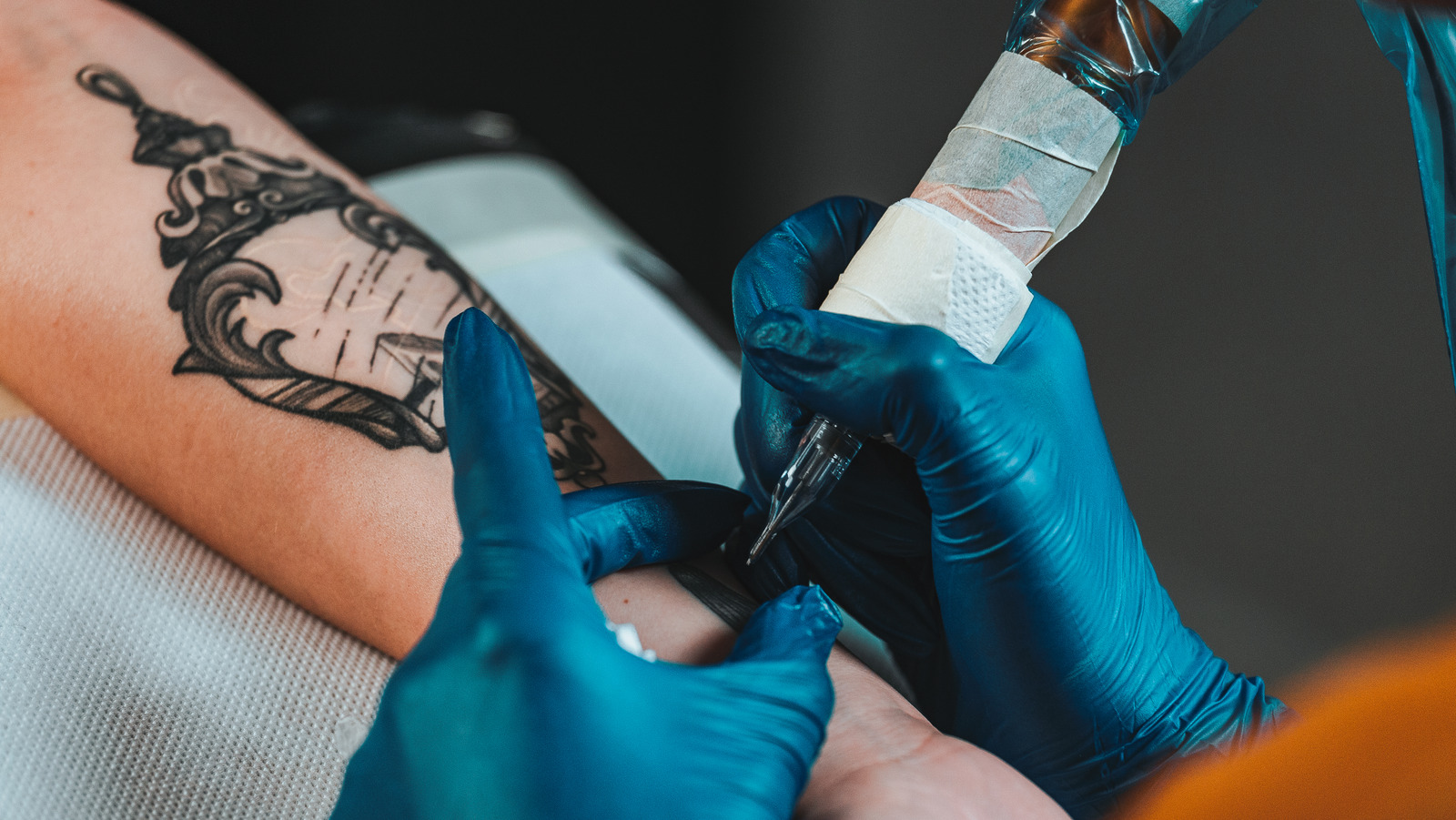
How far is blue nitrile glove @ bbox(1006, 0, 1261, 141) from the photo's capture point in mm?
867

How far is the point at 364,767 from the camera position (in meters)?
0.66

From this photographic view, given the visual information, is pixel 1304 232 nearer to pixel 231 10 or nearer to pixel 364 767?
pixel 364 767

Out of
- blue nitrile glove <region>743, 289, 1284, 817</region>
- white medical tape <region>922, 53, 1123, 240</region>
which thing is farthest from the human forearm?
white medical tape <region>922, 53, 1123, 240</region>

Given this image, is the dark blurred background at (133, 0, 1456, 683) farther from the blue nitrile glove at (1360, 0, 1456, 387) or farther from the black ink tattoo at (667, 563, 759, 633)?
the black ink tattoo at (667, 563, 759, 633)

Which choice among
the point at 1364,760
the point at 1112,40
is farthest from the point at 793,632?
the point at 1112,40

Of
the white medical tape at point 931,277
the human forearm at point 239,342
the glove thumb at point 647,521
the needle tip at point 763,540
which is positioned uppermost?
the white medical tape at point 931,277

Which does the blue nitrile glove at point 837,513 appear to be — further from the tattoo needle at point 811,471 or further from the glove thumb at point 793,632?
the glove thumb at point 793,632

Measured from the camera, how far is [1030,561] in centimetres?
90

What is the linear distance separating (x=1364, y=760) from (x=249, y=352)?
1132 millimetres

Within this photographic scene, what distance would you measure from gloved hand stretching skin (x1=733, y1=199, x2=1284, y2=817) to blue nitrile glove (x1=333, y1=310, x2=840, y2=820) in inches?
7.7

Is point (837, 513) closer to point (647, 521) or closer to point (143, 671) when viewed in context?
point (647, 521)

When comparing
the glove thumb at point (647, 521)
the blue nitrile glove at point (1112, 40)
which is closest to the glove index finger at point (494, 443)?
the glove thumb at point (647, 521)

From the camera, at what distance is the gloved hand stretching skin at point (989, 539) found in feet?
2.80

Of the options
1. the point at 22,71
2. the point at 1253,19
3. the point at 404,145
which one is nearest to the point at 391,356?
the point at 22,71
